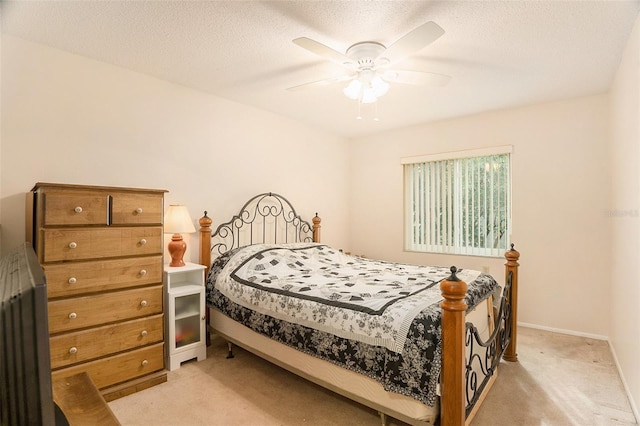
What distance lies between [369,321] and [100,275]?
5.85 feet

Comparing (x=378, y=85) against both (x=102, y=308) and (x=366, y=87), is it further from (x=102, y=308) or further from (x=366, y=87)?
(x=102, y=308)

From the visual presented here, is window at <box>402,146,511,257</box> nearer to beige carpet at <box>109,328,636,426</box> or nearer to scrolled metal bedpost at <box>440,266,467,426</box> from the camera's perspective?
beige carpet at <box>109,328,636,426</box>

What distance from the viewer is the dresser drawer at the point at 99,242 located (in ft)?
6.50

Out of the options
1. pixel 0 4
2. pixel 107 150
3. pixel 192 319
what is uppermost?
pixel 0 4

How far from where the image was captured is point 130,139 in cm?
277

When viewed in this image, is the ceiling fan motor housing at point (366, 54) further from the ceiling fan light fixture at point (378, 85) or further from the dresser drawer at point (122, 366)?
the dresser drawer at point (122, 366)

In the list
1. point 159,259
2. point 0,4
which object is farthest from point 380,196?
point 0,4

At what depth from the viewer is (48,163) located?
7.80 feet

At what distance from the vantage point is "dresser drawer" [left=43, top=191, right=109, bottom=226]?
196cm

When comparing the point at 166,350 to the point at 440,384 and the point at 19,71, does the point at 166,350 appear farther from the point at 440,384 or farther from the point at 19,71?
the point at 19,71

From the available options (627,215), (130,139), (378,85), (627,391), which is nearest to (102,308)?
(130,139)

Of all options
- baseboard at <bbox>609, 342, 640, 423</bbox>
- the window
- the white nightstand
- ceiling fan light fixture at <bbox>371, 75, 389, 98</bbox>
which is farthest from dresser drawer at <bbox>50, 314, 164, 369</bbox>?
the window

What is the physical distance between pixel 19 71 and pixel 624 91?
4.45 m

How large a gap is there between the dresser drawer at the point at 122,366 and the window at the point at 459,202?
3323 millimetres
